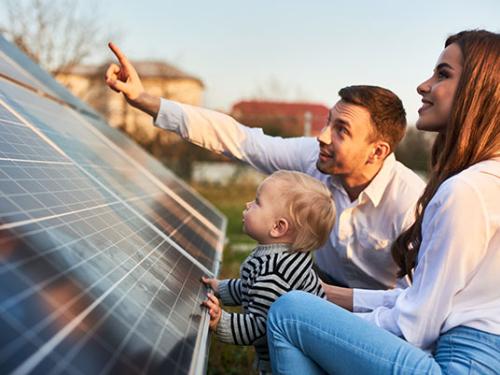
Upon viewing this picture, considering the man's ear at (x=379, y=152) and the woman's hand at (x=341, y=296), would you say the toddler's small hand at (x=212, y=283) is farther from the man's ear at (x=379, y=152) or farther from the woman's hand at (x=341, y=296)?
the man's ear at (x=379, y=152)

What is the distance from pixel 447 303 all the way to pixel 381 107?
172cm

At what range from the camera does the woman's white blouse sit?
6.68ft

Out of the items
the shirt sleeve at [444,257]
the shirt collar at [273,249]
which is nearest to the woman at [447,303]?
the shirt sleeve at [444,257]

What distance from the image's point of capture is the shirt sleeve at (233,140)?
3.85m

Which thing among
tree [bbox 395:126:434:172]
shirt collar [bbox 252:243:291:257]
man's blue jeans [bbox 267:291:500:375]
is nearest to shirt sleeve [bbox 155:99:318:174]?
shirt collar [bbox 252:243:291:257]

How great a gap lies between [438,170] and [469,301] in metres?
0.62

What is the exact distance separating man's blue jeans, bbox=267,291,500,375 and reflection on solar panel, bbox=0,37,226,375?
312 mm

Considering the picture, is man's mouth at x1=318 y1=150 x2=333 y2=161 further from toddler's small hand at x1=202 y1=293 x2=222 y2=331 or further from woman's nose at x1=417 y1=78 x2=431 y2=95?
toddler's small hand at x1=202 y1=293 x2=222 y2=331

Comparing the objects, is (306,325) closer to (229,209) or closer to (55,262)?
(55,262)

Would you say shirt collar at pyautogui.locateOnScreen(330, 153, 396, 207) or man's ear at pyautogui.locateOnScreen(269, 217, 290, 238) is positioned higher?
man's ear at pyautogui.locateOnScreen(269, 217, 290, 238)

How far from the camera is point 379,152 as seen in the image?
→ 11.8ft

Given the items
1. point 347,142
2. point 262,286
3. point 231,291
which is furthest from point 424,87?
point 231,291

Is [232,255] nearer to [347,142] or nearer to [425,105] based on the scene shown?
[347,142]

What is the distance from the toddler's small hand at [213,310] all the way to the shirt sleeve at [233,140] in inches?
65.3
